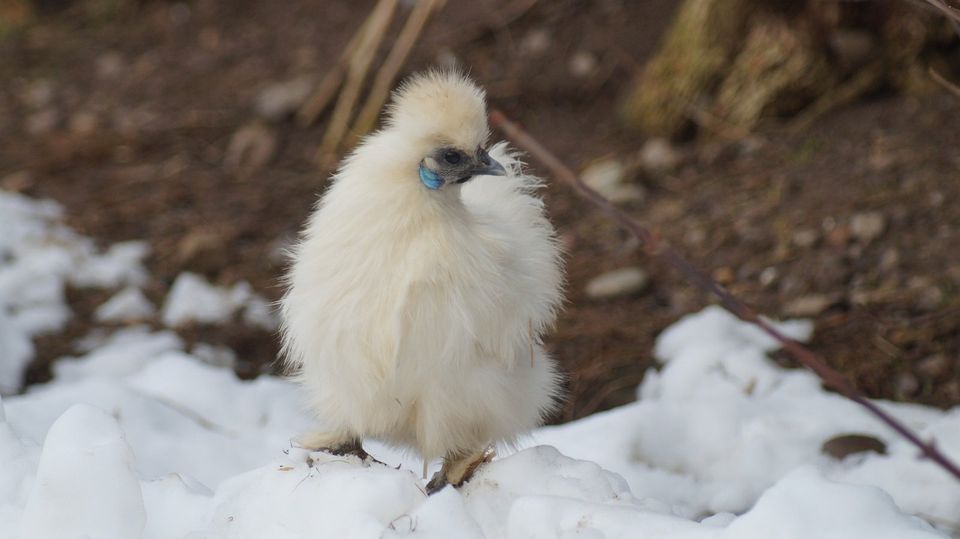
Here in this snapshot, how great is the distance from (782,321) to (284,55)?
373cm

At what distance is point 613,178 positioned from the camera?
17.5ft

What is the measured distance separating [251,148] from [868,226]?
10.3 feet

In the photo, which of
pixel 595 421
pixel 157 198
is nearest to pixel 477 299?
pixel 595 421

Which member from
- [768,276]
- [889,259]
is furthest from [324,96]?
[889,259]

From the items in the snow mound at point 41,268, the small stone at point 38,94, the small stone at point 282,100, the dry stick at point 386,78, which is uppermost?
the dry stick at point 386,78

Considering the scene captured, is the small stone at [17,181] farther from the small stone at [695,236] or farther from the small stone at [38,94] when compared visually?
the small stone at [695,236]

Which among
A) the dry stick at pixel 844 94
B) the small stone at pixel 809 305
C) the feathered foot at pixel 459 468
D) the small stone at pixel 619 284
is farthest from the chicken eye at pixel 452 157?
the dry stick at pixel 844 94

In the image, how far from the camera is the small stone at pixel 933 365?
3885 millimetres

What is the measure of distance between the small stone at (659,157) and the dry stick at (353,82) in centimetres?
145

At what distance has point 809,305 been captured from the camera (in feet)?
14.2

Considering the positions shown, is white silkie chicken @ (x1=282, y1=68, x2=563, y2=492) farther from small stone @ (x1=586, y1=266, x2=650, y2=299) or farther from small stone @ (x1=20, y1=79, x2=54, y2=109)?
small stone @ (x1=20, y1=79, x2=54, y2=109)

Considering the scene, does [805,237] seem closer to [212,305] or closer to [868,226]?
[868,226]

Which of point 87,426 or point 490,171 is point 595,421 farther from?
point 87,426

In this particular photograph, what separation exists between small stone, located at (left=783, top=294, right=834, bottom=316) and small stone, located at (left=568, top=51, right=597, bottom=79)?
7.31 feet
